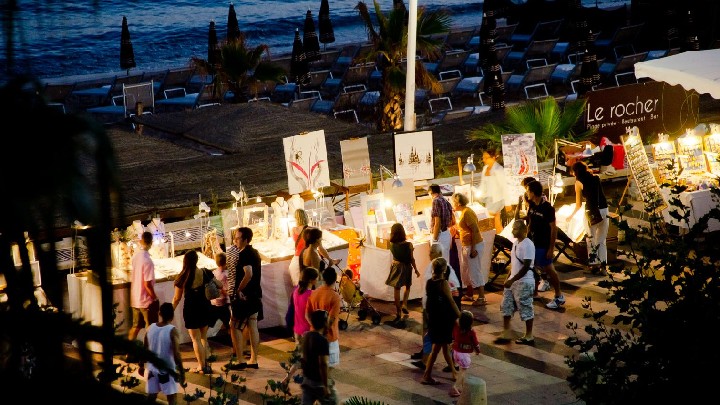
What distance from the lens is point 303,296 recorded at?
993cm

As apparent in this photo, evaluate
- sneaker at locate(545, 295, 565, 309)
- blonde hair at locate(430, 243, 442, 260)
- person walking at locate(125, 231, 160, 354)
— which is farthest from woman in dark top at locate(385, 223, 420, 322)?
person walking at locate(125, 231, 160, 354)

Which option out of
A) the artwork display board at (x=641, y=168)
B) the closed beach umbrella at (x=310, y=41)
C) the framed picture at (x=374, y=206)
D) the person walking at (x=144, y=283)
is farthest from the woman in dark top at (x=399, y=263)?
the closed beach umbrella at (x=310, y=41)

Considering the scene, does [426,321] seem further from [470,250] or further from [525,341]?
[470,250]

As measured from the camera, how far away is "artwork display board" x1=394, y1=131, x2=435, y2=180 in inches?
524

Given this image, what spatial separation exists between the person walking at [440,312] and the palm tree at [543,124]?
594 centimetres

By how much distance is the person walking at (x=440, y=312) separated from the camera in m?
9.82

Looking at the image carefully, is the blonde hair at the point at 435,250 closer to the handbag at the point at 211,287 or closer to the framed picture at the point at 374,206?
the framed picture at the point at 374,206

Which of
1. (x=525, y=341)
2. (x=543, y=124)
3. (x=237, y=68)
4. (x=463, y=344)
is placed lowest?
(x=525, y=341)

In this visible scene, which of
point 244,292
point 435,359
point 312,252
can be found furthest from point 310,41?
point 435,359

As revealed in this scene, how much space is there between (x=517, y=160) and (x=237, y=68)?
7468 millimetres

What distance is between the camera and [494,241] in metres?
12.6

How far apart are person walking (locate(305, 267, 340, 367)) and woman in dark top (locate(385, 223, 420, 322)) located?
184 centimetres

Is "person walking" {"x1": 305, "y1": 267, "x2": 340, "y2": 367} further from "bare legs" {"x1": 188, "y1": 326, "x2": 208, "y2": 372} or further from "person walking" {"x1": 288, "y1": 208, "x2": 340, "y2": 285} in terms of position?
"person walking" {"x1": 288, "y1": 208, "x2": 340, "y2": 285}

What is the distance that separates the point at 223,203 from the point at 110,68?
107ft
